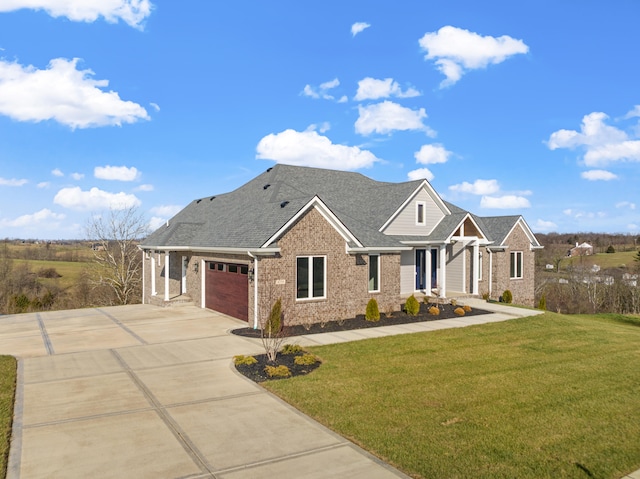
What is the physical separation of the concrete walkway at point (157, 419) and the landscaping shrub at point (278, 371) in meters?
0.64

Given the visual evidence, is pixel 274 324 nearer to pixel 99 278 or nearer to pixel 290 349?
pixel 290 349

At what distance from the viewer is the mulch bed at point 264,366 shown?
1113cm

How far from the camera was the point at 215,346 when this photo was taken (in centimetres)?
1441

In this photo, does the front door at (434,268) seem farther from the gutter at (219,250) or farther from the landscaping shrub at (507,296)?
the gutter at (219,250)

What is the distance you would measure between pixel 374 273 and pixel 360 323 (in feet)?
10.9

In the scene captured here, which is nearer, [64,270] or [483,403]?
[483,403]

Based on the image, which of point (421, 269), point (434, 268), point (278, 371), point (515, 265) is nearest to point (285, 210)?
point (278, 371)

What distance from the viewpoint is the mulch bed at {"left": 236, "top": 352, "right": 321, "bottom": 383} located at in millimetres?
11130

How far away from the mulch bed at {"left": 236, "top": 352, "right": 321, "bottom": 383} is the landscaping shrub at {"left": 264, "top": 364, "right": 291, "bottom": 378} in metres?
0.10

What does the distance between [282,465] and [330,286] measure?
1280 centimetres

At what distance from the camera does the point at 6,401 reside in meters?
9.04

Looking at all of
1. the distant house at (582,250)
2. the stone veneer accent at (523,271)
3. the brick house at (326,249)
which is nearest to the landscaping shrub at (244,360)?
the brick house at (326,249)

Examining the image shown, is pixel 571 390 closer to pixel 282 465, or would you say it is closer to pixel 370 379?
pixel 370 379

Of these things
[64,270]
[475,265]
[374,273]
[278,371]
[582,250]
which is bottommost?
[278,371]
